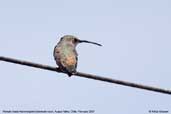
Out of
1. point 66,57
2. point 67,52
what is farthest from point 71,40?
point 66,57

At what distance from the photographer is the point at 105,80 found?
1129 centimetres

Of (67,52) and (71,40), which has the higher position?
(71,40)

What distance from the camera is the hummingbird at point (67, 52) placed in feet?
45.3

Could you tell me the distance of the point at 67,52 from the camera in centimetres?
1479

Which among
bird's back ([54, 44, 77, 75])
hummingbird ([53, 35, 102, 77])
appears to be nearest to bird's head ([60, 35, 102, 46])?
hummingbird ([53, 35, 102, 77])

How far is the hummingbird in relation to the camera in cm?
1382

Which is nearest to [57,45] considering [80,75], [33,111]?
[33,111]

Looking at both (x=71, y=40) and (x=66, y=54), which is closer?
(x=66, y=54)

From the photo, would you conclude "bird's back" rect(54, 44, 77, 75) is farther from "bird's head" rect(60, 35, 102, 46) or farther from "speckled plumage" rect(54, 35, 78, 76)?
"bird's head" rect(60, 35, 102, 46)

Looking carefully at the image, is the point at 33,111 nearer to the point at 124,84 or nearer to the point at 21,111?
the point at 21,111

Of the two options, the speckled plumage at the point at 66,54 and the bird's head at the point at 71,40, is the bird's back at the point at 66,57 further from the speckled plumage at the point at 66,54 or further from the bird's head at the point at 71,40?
the bird's head at the point at 71,40

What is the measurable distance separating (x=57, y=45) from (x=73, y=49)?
0.90 meters

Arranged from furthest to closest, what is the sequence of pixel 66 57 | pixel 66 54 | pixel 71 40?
pixel 71 40 < pixel 66 54 < pixel 66 57

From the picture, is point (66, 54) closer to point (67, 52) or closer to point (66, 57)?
point (67, 52)
